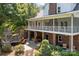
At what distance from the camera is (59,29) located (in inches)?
281

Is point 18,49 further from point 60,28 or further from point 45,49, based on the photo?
point 60,28

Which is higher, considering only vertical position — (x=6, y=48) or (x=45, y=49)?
(x=45, y=49)

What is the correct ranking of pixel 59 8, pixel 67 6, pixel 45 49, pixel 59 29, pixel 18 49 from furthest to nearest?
1. pixel 59 8
2. pixel 67 6
3. pixel 59 29
4. pixel 18 49
5. pixel 45 49

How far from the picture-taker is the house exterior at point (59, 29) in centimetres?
674

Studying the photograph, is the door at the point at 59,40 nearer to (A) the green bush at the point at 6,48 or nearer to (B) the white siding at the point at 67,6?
(B) the white siding at the point at 67,6

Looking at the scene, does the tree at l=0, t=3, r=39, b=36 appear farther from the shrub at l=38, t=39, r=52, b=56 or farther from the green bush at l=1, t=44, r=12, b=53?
the shrub at l=38, t=39, r=52, b=56

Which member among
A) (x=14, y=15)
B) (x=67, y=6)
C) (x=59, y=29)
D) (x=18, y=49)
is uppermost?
(x=67, y=6)

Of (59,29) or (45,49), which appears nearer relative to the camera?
(45,49)

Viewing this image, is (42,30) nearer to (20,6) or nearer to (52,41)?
(52,41)

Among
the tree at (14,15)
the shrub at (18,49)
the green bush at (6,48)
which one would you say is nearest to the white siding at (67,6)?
the tree at (14,15)

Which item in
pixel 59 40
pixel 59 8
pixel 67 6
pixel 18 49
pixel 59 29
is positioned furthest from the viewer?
pixel 59 8

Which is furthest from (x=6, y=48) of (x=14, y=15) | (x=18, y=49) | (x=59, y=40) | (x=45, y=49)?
(x=59, y=40)

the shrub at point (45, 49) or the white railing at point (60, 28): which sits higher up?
the white railing at point (60, 28)

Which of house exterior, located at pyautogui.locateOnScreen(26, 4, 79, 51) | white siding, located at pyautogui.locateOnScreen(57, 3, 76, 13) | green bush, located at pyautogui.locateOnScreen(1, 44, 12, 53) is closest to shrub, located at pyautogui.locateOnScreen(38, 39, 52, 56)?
house exterior, located at pyautogui.locateOnScreen(26, 4, 79, 51)
